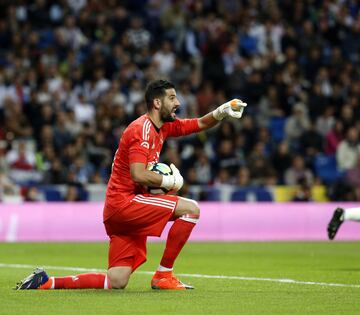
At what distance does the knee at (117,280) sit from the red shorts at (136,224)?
10 centimetres

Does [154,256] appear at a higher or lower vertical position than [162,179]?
lower

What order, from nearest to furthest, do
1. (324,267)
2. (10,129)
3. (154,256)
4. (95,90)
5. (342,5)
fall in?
(324,267), (154,256), (10,129), (95,90), (342,5)

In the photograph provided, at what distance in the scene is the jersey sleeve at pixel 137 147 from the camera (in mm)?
9516

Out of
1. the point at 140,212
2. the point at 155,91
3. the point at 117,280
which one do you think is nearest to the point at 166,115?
the point at 155,91

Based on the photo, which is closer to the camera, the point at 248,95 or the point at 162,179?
the point at 162,179

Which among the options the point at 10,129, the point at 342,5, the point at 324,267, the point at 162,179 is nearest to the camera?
the point at 162,179

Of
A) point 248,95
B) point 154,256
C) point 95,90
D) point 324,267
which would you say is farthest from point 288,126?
point 324,267

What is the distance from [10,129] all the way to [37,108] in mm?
844

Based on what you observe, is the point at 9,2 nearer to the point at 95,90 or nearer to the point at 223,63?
the point at 95,90

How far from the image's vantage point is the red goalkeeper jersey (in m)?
9.61

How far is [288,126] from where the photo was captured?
22969mm

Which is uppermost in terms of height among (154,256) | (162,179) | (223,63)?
(223,63)

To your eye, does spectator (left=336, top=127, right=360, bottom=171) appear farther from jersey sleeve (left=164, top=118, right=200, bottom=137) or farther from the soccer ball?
the soccer ball

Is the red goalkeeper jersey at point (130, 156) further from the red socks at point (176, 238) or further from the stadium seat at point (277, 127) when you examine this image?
the stadium seat at point (277, 127)
